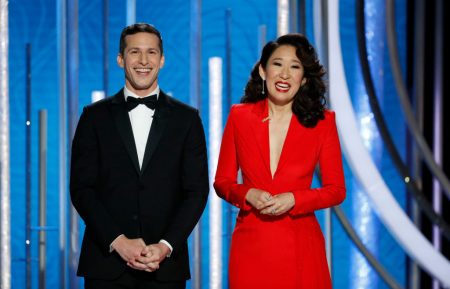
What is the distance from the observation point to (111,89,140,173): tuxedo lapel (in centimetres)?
223

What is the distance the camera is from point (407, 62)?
434 centimetres

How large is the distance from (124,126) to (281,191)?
0.52 meters

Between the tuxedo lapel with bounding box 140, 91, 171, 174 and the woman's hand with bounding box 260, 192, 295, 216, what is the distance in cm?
39

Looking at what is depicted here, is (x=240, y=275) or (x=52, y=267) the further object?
(x=52, y=267)

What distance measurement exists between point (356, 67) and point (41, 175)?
205cm

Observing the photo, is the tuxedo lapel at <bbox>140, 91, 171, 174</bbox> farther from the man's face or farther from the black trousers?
the black trousers

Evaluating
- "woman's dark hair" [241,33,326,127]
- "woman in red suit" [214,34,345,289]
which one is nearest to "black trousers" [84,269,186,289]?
"woman in red suit" [214,34,345,289]

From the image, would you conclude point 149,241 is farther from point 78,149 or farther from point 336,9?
point 336,9

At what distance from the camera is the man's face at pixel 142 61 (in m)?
2.28

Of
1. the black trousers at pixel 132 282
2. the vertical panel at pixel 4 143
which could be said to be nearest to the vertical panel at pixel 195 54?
the vertical panel at pixel 4 143

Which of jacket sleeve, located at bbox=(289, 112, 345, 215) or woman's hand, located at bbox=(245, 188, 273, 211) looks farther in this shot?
jacket sleeve, located at bbox=(289, 112, 345, 215)

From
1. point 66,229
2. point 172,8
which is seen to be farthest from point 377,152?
point 66,229

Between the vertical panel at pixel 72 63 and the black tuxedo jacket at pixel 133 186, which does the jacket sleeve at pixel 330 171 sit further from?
the vertical panel at pixel 72 63

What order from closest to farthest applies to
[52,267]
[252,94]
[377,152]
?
[252,94] → [377,152] → [52,267]
